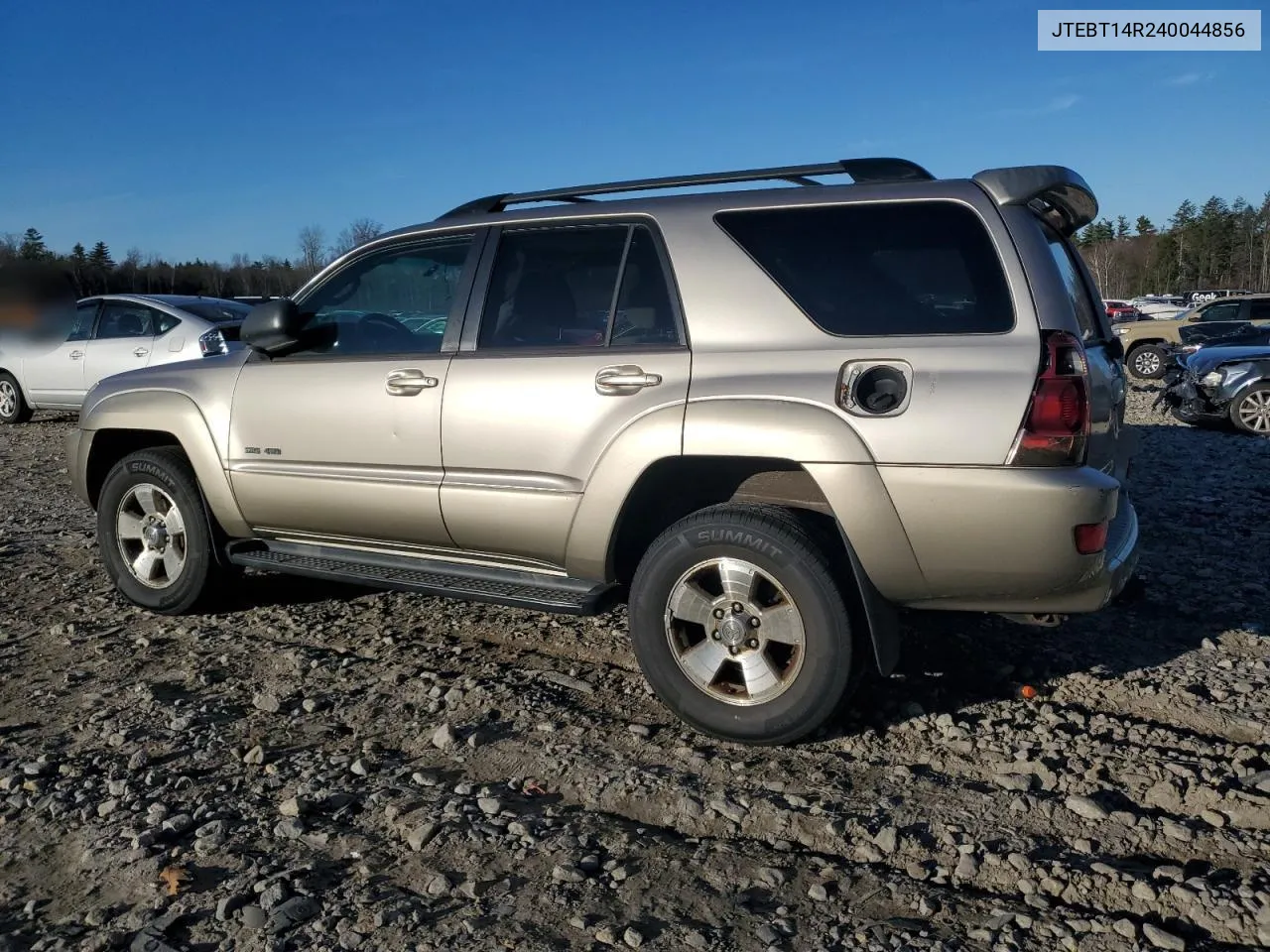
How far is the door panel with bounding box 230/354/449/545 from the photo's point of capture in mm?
4164

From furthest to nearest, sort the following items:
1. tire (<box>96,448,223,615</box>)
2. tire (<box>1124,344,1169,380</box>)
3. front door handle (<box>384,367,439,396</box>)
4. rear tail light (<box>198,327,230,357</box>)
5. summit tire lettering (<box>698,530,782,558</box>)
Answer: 1. tire (<box>1124,344,1169,380</box>)
2. rear tail light (<box>198,327,230,357</box>)
3. tire (<box>96,448,223,615</box>)
4. front door handle (<box>384,367,439,396</box>)
5. summit tire lettering (<box>698,530,782,558</box>)

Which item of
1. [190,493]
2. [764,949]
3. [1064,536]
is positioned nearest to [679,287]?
[1064,536]

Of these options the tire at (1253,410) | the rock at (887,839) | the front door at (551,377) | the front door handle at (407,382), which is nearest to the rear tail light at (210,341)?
the front door handle at (407,382)

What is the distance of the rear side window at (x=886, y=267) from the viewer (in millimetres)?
3314

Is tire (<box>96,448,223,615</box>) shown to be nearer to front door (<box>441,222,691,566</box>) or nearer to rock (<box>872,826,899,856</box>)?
front door (<box>441,222,691,566</box>)

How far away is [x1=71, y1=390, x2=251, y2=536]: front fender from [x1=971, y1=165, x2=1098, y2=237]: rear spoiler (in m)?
3.45

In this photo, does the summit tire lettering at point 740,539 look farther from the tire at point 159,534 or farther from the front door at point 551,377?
the tire at point 159,534

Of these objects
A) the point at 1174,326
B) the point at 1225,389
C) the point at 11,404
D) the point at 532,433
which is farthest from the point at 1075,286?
the point at 1174,326

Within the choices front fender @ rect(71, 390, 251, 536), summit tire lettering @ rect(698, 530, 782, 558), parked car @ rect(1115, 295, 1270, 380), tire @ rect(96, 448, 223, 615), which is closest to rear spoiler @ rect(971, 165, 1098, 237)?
summit tire lettering @ rect(698, 530, 782, 558)

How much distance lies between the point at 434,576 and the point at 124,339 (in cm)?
989

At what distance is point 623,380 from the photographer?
3.68 metres

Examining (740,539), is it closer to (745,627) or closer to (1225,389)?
(745,627)

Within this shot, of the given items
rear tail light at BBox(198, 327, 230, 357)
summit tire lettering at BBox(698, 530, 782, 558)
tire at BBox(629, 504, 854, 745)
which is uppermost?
rear tail light at BBox(198, 327, 230, 357)

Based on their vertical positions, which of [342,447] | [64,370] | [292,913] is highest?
[64,370]
